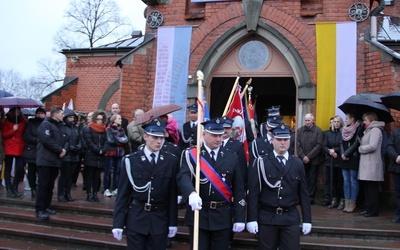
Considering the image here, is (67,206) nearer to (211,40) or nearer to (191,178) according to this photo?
(191,178)

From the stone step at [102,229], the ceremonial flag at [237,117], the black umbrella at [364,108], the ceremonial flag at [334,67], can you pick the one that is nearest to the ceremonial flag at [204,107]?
the ceremonial flag at [237,117]

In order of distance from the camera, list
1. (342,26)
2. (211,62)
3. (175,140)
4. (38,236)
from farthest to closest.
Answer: (211,62)
(342,26)
(175,140)
(38,236)

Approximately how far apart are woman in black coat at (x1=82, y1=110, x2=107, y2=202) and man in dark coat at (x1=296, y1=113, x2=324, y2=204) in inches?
168

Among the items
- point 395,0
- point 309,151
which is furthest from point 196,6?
point 395,0

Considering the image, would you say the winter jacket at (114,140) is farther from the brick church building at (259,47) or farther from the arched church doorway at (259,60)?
the arched church doorway at (259,60)

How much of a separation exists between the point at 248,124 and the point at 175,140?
61.0 inches

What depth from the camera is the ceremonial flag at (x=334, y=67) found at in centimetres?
955

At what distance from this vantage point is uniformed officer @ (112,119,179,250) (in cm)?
468

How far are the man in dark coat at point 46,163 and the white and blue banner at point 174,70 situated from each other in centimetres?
348

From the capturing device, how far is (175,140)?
839cm

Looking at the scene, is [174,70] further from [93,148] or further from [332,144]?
[332,144]

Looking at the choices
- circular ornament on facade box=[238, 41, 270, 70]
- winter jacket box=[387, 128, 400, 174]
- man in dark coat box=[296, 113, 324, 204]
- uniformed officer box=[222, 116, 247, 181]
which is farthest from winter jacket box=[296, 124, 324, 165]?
uniformed officer box=[222, 116, 247, 181]

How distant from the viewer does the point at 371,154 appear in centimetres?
782

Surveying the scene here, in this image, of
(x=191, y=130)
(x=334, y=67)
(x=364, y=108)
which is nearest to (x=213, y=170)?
(x=191, y=130)
